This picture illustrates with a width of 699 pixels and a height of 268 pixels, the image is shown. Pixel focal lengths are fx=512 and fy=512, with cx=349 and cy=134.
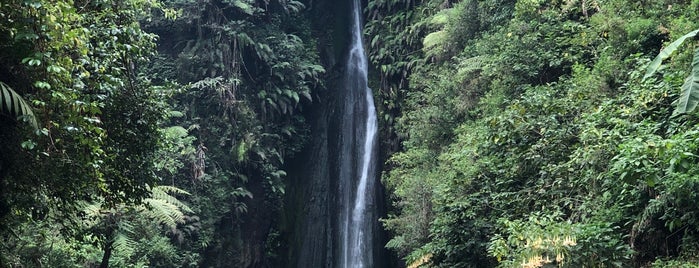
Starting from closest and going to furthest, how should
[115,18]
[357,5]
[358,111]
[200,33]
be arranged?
[115,18] → [200,33] → [358,111] → [357,5]

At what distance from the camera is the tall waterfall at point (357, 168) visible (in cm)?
1862

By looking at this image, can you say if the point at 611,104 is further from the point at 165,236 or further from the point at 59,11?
the point at 165,236

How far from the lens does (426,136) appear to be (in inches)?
516

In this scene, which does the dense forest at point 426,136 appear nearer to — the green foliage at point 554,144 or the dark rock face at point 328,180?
the green foliage at point 554,144

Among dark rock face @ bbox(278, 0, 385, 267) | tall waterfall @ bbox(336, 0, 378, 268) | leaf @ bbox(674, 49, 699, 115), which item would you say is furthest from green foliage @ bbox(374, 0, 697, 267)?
dark rock face @ bbox(278, 0, 385, 267)

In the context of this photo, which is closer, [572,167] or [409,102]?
[572,167]

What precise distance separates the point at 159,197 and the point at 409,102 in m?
7.73

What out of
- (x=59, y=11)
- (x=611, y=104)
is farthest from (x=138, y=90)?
(x=611, y=104)

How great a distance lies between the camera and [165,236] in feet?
42.5

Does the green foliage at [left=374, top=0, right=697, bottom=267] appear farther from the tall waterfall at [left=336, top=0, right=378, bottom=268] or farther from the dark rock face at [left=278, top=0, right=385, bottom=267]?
the dark rock face at [left=278, top=0, right=385, bottom=267]

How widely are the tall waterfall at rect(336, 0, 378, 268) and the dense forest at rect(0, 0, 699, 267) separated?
1.17m

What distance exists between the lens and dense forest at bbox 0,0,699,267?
18.1 feet

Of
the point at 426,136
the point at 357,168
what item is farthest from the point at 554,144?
the point at 357,168

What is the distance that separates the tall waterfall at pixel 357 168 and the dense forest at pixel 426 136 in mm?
1172
